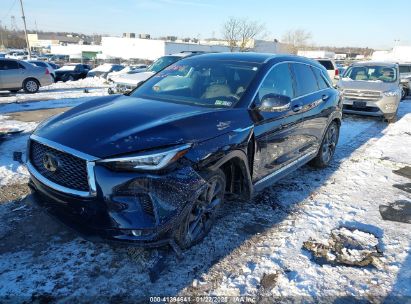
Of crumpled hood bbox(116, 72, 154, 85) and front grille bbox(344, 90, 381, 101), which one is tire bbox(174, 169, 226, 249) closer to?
front grille bbox(344, 90, 381, 101)

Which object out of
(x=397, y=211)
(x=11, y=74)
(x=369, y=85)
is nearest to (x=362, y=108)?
(x=369, y=85)

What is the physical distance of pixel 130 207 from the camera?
267 cm

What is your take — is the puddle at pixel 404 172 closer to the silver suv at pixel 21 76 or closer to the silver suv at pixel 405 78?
the silver suv at pixel 405 78

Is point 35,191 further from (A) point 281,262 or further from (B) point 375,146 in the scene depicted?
(B) point 375,146

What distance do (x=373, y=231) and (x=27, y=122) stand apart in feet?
26.5

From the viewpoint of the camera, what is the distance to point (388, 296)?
2.90 metres

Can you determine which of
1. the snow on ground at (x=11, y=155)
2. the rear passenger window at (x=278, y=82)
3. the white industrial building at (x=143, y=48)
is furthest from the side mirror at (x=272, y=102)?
the white industrial building at (x=143, y=48)

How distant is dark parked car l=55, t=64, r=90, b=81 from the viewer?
24.5 m

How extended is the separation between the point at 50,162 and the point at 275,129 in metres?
2.43

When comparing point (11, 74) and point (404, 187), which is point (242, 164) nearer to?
point (404, 187)

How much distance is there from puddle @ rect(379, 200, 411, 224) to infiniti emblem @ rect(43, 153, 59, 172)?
3.80m

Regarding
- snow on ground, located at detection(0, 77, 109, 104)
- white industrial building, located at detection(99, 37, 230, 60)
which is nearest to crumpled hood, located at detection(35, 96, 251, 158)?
snow on ground, located at detection(0, 77, 109, 104)

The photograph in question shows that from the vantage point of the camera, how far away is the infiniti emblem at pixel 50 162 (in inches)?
115

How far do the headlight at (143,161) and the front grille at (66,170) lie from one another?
0.72ft
